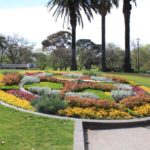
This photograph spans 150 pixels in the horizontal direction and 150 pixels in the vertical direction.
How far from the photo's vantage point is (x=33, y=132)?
9.23 m

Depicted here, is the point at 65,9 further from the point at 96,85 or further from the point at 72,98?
the point at 72,98

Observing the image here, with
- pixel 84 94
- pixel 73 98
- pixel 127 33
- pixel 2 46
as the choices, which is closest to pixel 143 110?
pixel 73 98

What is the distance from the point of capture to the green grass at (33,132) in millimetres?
8123

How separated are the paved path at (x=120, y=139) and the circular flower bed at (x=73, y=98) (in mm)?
1253

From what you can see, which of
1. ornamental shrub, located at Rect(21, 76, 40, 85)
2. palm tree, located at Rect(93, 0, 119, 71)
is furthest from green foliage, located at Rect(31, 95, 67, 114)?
palm tree, located at Rect(93, 0, 119, 71)

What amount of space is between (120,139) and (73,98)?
12.4 feet

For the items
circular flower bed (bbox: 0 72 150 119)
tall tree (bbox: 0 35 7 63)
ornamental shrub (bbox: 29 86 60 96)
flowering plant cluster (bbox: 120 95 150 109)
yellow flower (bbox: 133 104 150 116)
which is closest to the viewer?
circular flower bed (bbox: 0 72 150 119)

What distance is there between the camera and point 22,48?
74.6 metres

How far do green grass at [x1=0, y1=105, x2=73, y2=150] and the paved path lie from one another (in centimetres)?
61

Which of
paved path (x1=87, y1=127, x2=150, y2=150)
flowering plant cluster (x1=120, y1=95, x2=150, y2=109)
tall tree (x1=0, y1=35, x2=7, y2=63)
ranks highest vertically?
tall tree (x1=0, y1=35, x2=7, y2=63)

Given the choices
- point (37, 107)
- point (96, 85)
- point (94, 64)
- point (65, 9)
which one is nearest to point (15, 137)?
point (37, 107)

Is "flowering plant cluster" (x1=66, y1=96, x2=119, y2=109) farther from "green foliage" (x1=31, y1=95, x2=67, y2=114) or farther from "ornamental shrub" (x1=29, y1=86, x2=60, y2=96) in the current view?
"ornamental shrub" (x1=29, y1=86, x2=60, y2=96)

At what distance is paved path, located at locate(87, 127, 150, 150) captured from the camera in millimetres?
9391

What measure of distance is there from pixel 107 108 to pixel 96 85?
174 inches
